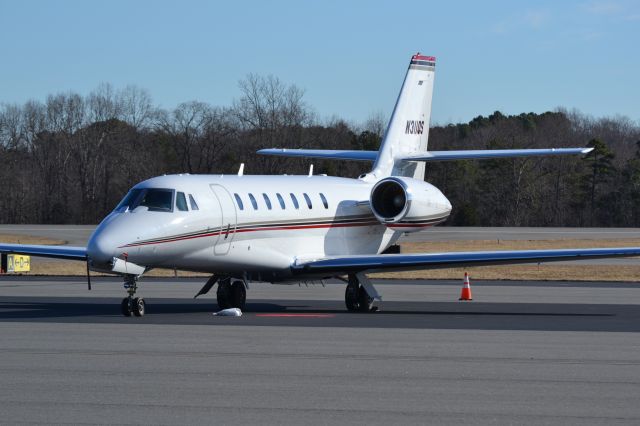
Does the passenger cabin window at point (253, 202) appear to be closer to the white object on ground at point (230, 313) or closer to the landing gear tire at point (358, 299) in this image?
the white object on ground at point (230, 313)

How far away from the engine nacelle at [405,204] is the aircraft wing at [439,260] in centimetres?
271

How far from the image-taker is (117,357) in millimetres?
13500

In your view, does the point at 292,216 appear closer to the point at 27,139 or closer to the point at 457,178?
the point at 457,178

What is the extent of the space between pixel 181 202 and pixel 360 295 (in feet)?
14.2

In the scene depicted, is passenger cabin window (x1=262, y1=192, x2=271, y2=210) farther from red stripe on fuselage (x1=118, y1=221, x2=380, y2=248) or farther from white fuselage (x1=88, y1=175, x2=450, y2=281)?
red stripe on fuselage (x1=118, y1=221, x2=380, y2=248)

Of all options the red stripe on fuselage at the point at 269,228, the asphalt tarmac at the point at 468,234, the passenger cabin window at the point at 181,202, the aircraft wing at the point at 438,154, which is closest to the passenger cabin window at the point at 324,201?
the red stripe on fuselage at the point at 269,228

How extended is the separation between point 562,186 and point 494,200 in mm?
6412

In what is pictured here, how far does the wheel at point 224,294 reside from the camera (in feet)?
73.6

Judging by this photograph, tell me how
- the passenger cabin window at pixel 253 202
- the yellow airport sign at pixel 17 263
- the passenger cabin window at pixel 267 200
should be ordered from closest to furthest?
the passenger cabin window at pixel 253 202, the passenger cabin window at pixel 267 200, the yellow airport sign at pixel 17 263

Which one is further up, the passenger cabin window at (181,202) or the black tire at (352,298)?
the passenger cabin window at (181,202)

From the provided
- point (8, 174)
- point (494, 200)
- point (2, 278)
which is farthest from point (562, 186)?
point (2, 278)

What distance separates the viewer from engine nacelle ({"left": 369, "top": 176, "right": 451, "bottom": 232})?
2445 centimetres

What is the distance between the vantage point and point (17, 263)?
3591 cm

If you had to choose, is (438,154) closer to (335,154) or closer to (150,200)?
(335,154)
